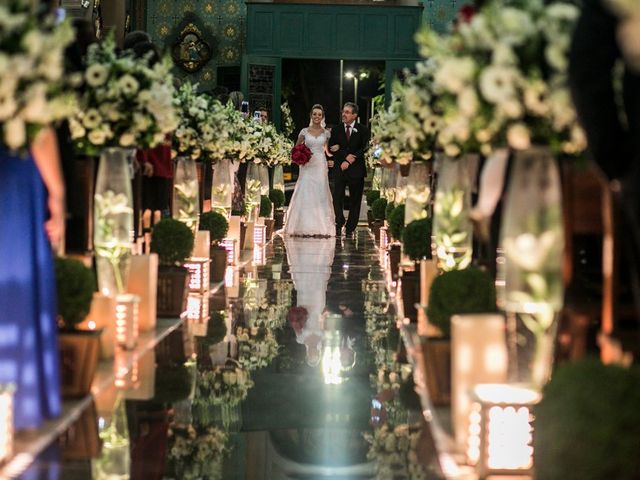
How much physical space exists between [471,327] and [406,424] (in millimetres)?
664

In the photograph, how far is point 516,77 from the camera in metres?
3.61

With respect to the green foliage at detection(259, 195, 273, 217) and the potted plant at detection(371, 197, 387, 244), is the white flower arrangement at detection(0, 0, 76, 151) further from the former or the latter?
the green foliage at detection(259, 195, 273, 217)

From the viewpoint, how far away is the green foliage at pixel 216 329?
23.4ft

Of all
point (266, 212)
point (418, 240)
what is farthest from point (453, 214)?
point (266, 212)

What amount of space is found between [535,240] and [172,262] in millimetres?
4786

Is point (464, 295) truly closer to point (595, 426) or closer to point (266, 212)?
point (595, 426)

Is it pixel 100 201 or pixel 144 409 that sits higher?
pixel 100 201

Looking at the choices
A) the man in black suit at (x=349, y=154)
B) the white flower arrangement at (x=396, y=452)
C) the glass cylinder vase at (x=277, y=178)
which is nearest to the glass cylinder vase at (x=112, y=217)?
the white flower arrangement at (x=396, y=452)

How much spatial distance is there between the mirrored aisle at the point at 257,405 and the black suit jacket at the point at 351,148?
8.97 meters

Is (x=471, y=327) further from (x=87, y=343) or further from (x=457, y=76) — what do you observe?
(x=87, y=343)

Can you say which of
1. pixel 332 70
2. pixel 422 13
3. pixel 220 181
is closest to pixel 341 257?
pixel 220 181

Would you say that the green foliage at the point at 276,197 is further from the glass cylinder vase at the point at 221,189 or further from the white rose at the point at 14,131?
the white rose at the point at 14,131

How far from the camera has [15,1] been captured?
161 inches

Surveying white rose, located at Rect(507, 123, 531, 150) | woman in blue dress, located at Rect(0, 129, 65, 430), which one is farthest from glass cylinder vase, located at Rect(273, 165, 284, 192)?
white rose, located at Rect(507, 123, 531, 150)
